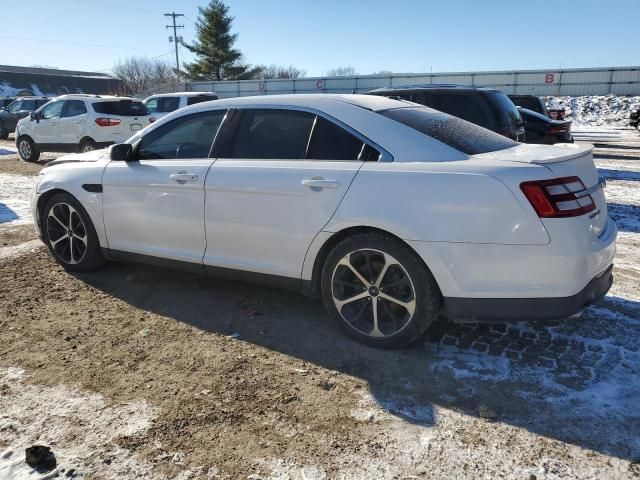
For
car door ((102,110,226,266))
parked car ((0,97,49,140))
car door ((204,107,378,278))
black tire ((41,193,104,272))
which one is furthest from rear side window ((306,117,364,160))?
parked car ((0,97,49,140))

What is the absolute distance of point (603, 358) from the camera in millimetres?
3381

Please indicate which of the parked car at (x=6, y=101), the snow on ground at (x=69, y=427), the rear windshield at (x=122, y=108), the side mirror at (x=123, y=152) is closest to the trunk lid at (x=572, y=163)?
the snow on ground at (x=69, y=427)

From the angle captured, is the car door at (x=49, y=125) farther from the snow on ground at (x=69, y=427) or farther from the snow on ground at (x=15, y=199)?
the snow on ground at (x=69, y=427)

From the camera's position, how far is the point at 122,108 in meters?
13.3

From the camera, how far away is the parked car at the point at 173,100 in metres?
15.9

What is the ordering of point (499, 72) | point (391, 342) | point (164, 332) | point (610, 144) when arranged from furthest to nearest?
1. point (499, 72)
2. point (610, 144)
3. point (164, 332)
4. point (391, 342)

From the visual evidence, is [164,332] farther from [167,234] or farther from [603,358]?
[603,358]

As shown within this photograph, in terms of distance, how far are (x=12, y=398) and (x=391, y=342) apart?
2320 mm

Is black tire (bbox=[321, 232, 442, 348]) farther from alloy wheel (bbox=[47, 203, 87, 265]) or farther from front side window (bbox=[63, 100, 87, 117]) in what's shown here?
front side window (bbox=[63, 100, 87, 117])

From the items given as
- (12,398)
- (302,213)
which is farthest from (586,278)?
(12,398)

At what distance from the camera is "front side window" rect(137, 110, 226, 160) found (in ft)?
13.9

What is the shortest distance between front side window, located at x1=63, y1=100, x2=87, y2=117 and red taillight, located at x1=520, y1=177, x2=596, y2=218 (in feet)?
41.5

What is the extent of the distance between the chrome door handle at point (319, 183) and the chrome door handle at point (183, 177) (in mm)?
1021

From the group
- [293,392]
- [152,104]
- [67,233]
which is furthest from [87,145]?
[293,392]
